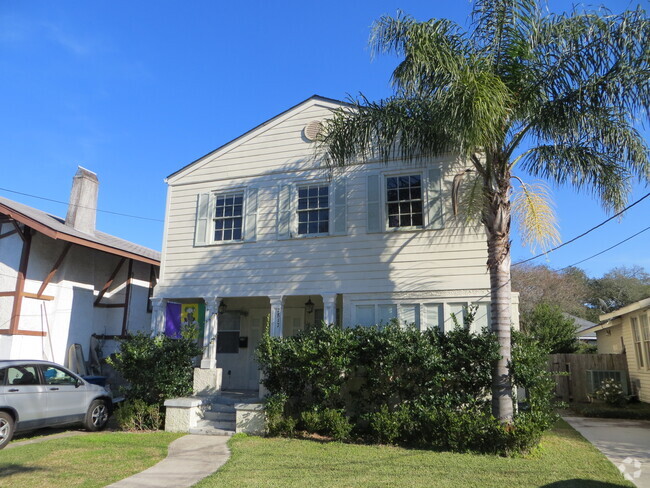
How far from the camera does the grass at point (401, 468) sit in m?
6.30

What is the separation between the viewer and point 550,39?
8633 mm

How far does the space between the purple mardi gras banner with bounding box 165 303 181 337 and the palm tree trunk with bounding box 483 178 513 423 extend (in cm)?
845

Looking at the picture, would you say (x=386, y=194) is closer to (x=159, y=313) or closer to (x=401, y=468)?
(x=401, y=468)

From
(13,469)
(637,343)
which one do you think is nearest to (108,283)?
(13,469)

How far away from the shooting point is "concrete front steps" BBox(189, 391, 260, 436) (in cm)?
1001

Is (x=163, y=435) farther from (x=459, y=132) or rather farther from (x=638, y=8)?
(x=638, y=8)

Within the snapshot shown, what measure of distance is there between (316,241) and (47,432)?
7.00 metres

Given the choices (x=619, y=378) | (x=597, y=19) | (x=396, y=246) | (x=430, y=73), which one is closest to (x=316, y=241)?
(x=396, y=246)

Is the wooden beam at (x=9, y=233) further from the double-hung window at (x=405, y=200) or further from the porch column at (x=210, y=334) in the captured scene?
the double-hung window at (x=405, y=200)

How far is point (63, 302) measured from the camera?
48.8 ft

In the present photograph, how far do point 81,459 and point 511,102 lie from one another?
30.4 ft

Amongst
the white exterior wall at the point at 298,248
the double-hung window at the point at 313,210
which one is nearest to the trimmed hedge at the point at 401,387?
the white exterior wall at the point at 298,248

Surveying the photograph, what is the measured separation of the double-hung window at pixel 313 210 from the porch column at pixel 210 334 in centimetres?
283

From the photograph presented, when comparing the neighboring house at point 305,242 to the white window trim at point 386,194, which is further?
the white window trim at point 386,194
